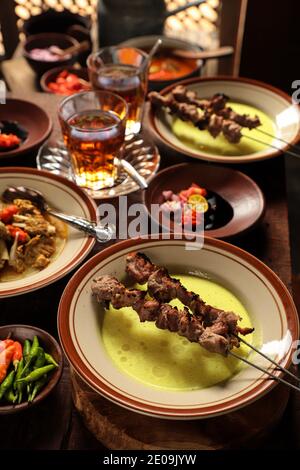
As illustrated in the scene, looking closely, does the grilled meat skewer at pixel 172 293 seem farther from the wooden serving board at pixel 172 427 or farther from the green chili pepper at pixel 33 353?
the green chili pepper at pixel 33 353

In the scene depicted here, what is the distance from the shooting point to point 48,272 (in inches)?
66.3

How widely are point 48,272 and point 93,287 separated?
206 mm

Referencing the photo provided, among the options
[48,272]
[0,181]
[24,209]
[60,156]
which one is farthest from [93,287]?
[60,156]

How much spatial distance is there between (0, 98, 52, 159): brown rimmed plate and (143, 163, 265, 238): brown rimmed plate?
541mm

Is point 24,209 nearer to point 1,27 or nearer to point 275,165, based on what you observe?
point 275,165

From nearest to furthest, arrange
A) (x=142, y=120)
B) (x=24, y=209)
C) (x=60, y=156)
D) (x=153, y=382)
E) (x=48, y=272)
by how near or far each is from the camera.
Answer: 1. (x=153, y=382)
2. (x=48, y=272)
3. (x=24, y=209)
4. (x=60, y=156)
5. (x=142, y=120)

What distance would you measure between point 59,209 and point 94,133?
0.31 meters

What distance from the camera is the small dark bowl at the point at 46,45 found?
3034 mm

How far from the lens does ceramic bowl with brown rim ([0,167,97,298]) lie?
1635 mm

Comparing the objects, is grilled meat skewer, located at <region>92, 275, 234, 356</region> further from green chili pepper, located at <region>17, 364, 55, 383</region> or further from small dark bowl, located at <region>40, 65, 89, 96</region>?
small dark bowl, located at <region>40, 65, 89, 96</region>

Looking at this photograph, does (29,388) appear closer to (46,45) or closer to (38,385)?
(38,385)

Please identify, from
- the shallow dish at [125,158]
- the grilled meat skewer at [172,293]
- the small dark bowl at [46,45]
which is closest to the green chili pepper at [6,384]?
the grilled meat skewer at [172,293]

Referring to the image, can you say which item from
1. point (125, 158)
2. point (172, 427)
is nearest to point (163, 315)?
point (172, 427)

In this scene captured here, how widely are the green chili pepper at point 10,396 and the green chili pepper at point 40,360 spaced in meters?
0.08
